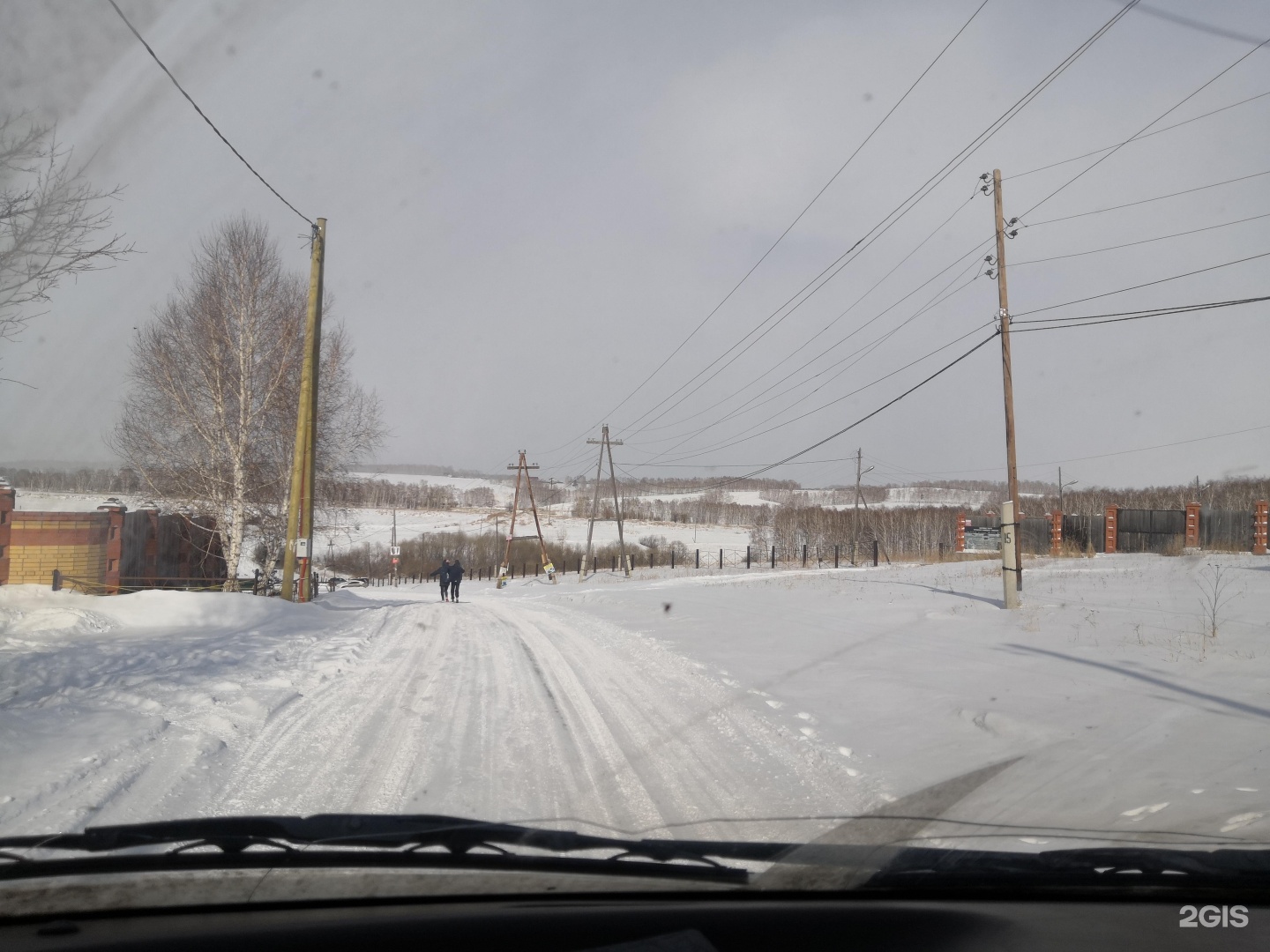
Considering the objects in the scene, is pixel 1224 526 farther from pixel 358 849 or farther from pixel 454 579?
pixel 358 849

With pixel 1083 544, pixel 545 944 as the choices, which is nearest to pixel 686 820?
pixel 545 944

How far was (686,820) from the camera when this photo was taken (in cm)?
473

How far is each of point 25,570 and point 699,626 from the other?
1452 cm

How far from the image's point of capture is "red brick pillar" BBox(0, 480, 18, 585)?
1503 centimetres

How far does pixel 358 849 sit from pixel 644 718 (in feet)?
15.7

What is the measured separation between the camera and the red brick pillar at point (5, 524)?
15031 millimetres

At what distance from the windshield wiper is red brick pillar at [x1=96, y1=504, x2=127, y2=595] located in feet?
74.0

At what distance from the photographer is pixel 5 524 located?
53.4 ft

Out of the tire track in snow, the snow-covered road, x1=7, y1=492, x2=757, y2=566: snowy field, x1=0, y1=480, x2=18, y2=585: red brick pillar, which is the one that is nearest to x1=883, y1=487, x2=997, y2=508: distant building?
x1=7, y1=492, x2=757, y2=566: snowy field

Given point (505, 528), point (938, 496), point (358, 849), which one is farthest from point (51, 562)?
point (938, 496)

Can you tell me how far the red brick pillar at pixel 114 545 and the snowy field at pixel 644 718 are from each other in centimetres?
1046

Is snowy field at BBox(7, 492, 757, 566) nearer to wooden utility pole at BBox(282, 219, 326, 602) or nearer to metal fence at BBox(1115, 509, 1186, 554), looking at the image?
wooden utility pole at BBox(282, 219, 326, 602)

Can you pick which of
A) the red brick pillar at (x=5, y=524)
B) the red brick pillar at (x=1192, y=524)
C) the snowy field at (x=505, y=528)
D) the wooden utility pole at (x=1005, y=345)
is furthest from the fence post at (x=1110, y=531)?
the red brick pillar at (x=5, y=524)

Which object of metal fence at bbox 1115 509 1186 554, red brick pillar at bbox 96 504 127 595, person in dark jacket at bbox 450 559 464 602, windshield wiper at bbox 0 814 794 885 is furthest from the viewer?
metal fence at bbox 1115 509 1186 554
